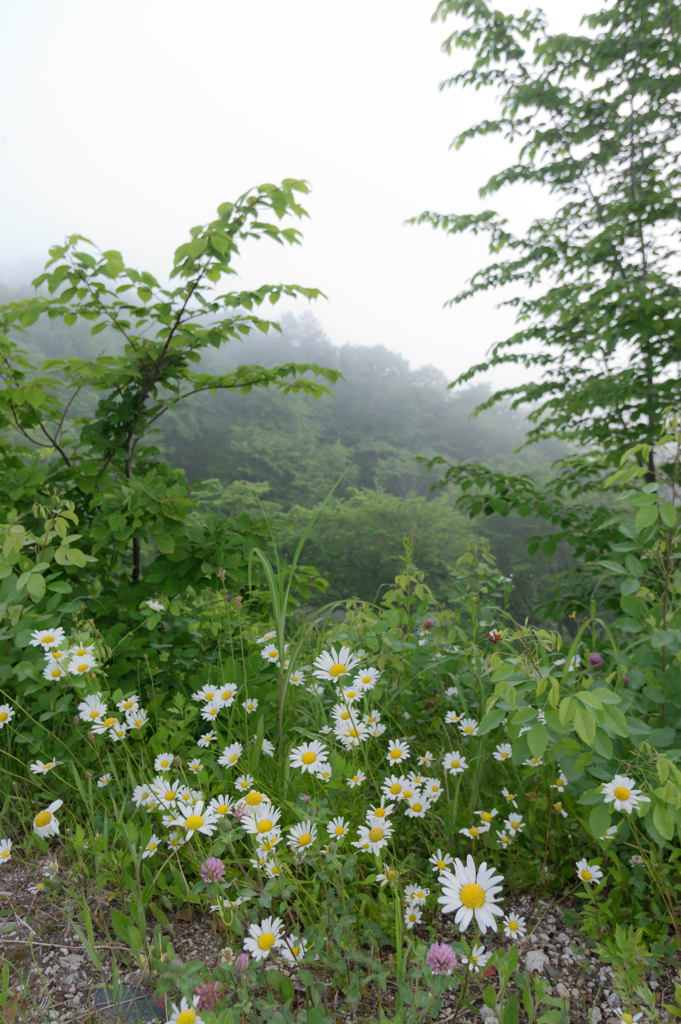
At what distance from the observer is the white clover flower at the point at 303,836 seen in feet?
3.00

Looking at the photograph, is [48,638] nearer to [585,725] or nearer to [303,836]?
[303,836]

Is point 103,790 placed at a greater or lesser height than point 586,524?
lesser

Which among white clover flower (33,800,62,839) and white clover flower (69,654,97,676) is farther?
white clover flower (69,654,97,676)

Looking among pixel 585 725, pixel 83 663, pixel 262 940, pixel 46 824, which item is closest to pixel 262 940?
pixel 262 940

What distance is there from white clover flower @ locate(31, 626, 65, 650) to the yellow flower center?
1176mm

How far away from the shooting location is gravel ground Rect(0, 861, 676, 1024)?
3.14 feet

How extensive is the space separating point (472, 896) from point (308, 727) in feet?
3.40

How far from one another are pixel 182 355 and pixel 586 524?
8.38 ft

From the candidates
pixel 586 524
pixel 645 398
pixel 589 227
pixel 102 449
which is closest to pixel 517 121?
pixel 589 227

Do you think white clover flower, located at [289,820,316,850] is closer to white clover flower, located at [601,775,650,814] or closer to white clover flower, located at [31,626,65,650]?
white clover flower, located at [601,775,650,814]

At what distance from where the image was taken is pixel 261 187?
1.81m

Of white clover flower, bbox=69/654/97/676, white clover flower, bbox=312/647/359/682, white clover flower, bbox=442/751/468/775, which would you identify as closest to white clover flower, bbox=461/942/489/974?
white clover flower, bbox=442/751/468/775

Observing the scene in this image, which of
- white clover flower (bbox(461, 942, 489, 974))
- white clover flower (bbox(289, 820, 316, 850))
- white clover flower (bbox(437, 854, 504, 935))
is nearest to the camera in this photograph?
white clover flower (bbox(437, 854, 504, 935))

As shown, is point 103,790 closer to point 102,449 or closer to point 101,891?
point 101,891
